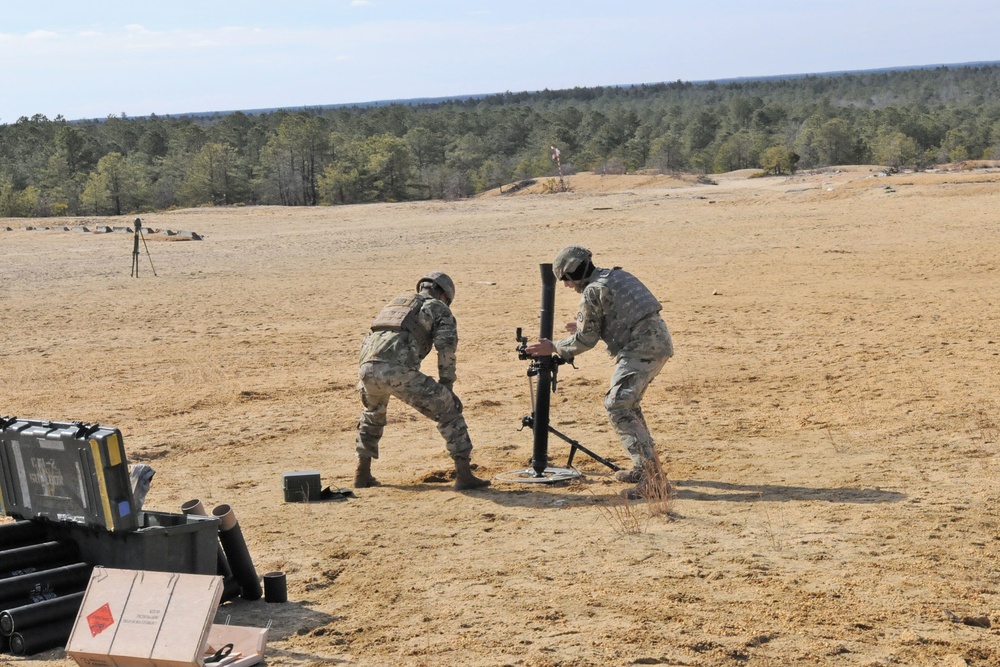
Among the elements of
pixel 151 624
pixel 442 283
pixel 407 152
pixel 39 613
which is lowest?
pixel 39 613

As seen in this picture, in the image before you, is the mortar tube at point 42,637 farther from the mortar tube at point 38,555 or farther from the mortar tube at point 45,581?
the mortar tube at point 38,555

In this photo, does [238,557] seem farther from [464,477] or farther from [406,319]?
[406,319]

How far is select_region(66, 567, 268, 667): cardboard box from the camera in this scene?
5.16m

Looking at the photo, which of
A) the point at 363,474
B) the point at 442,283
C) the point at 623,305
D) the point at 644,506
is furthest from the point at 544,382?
the point at 363,474

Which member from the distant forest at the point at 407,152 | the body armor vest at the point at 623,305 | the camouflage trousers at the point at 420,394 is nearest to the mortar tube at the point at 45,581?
the camouflage trousers at the point at 420,394

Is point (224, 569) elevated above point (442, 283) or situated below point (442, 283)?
below

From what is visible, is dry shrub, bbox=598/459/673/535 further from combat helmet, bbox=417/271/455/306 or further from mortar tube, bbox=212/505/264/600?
mortar tube, bbox=212/505/264/600

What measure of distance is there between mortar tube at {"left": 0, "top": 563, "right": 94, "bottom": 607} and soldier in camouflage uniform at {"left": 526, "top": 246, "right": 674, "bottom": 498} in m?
3.37

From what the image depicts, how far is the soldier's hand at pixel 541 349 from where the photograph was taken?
8.25m

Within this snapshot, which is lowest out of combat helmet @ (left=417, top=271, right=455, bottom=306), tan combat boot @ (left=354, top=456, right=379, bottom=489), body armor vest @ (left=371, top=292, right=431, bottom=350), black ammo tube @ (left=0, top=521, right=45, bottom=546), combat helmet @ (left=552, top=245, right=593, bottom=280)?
tan combat boot @ (left=354, top=456, right=379, bottom=489)

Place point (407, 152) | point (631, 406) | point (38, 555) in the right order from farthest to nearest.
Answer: point (407, 152), point (631, 406), point (38, 555)

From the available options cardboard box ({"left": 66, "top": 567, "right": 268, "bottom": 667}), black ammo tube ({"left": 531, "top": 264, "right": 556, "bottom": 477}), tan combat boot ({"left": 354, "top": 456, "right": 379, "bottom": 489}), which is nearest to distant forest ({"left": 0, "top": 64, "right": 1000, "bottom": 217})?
tan combat boot ({"left": 354, "top": 456, "right": 379, "bottom": 489})

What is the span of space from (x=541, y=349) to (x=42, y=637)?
12.4ft

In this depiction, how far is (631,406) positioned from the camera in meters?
8.20
